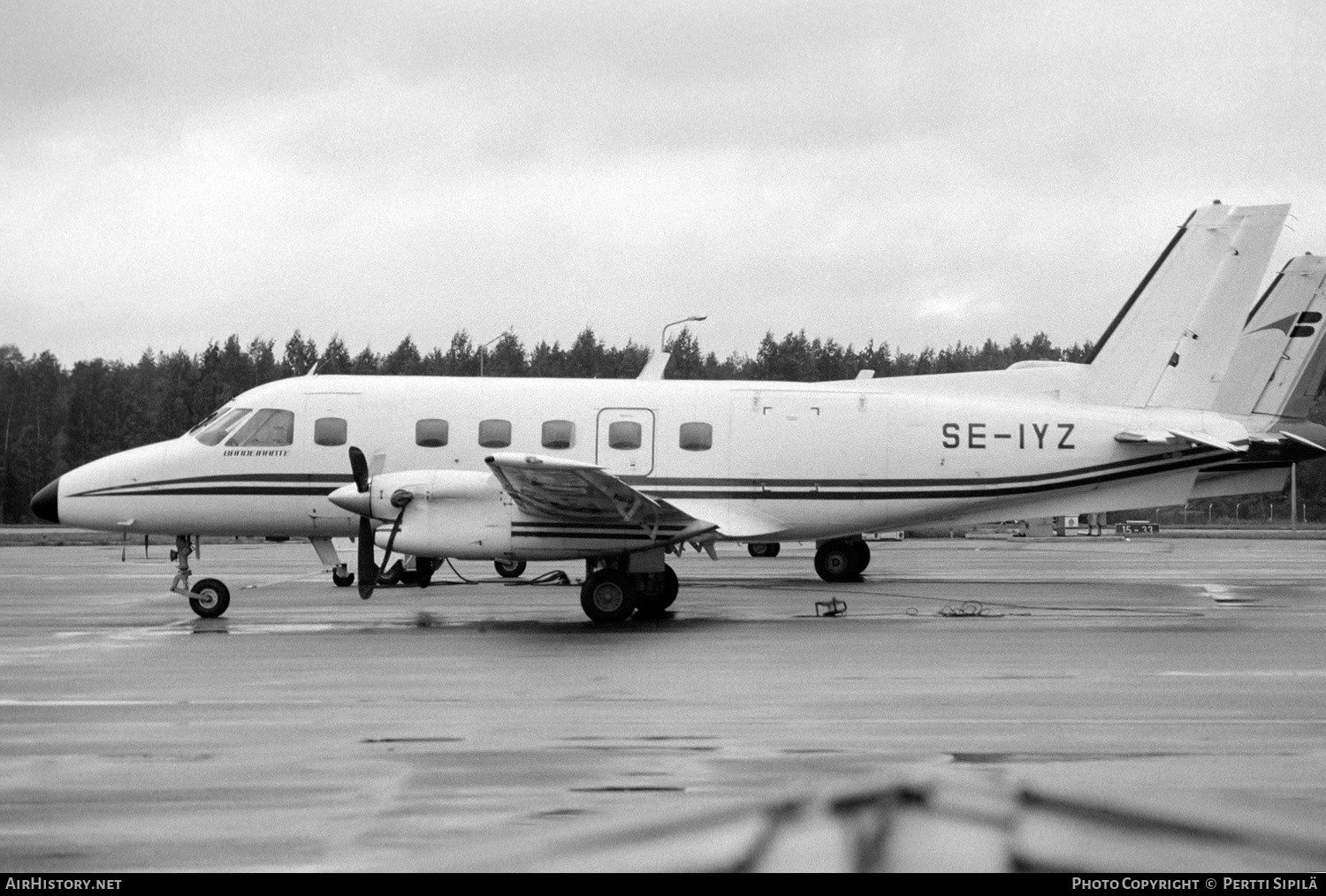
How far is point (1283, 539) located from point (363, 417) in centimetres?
4394

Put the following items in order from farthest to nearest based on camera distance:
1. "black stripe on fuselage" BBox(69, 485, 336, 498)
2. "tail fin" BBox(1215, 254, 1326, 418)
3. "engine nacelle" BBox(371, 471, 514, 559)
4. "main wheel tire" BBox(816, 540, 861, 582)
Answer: "tail fin" BBox(1215, 254, 1326, 418) < "main wheel tire" BBox(816, 540, 861, 582) < "black stripe on fuselage" BBox(69, 485, 336, 498) < "engine nacelle" BBox(371, 471, 514, 559)

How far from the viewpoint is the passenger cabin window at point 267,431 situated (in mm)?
19266

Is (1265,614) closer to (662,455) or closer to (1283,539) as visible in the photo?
(662,455)

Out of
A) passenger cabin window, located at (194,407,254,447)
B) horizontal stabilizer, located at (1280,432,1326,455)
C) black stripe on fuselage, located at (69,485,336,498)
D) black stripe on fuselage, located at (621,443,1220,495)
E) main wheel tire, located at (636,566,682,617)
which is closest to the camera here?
main wheel tire, located at (636,566,682,617)

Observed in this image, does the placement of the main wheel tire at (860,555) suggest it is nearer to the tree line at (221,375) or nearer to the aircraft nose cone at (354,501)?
the aircraft nose cone at (354,501)

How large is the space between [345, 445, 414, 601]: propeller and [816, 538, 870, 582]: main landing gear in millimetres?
9783

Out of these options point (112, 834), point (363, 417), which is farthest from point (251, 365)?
point (112, 834)

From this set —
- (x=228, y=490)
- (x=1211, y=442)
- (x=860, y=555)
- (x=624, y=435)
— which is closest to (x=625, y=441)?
(x=624, y=435)

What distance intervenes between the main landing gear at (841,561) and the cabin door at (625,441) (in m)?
5.95

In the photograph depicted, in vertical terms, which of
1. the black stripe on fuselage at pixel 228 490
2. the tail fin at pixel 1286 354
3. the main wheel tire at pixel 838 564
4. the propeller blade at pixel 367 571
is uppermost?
the tail fin at pixel 1286 354

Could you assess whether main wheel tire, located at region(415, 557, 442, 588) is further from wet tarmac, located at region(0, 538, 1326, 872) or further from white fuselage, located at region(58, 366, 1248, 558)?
white fuselage, located at region(58, 366, 1248, 558)

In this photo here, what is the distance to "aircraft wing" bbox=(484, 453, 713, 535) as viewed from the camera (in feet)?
49.1

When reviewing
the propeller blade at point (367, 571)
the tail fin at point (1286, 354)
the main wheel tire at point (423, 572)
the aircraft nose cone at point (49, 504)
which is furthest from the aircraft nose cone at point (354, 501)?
the tail fin at point (1286, 354)

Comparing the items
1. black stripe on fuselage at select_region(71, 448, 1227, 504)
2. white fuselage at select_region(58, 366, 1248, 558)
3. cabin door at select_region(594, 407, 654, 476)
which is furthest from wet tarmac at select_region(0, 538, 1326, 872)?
cabin door at select_region(594, 407, 654, 476)
